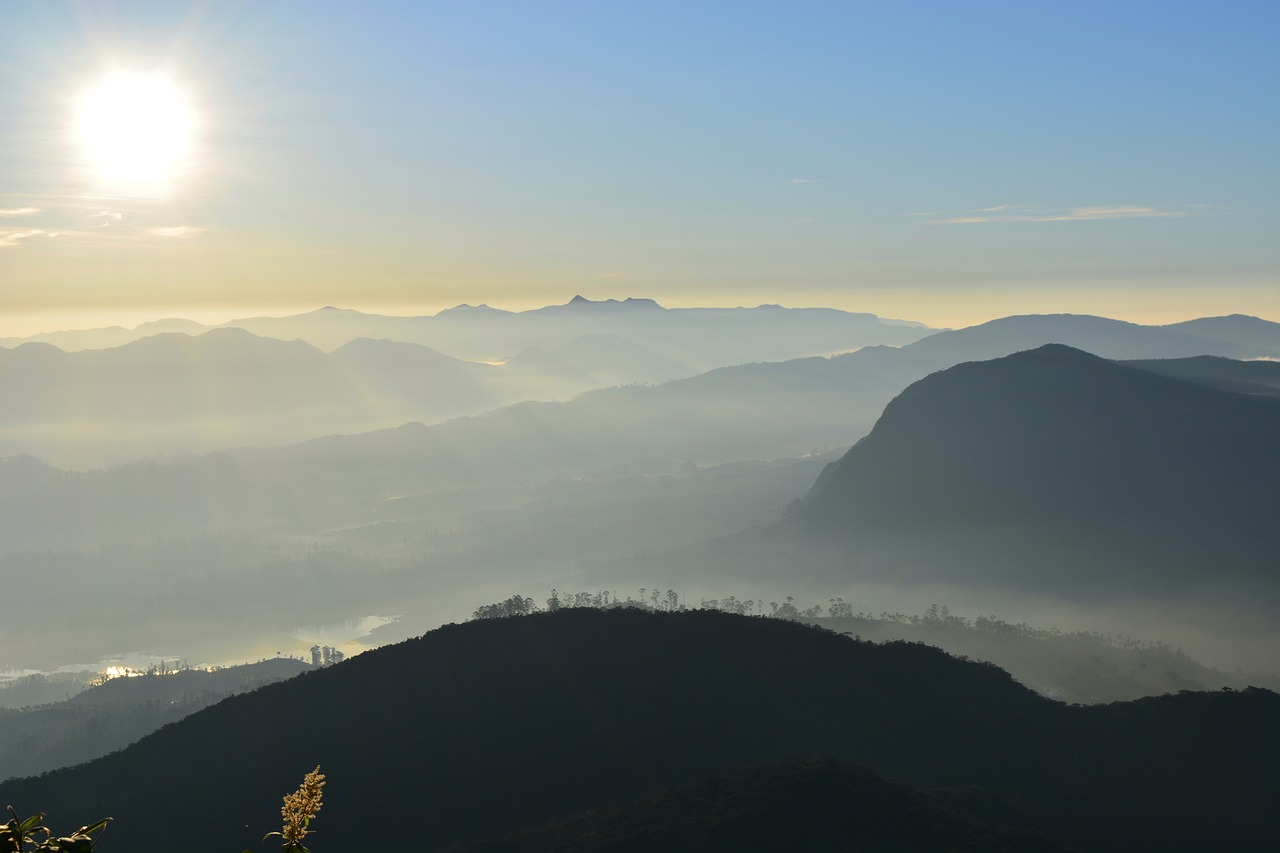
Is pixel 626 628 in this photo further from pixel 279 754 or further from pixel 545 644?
pixel 279 754

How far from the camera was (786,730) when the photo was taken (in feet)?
295

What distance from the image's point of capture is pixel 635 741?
289 ft

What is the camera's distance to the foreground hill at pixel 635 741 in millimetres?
78875

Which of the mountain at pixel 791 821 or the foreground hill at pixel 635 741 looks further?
the foreground hill at pixel 635 741

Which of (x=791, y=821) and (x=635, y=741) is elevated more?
(x=791, y=821)

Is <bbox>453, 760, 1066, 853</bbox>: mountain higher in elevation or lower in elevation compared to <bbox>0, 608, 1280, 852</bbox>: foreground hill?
higher

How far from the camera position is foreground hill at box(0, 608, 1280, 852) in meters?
78.9

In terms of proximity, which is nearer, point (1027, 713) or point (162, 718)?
point (1027, 713)

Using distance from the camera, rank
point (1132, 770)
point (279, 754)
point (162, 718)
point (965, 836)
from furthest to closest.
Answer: point (162, 718) < point (279, 754) < point (1132, 770) < point (965, 836)

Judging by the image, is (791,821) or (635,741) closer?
(791,821)

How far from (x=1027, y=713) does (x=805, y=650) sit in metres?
22.7

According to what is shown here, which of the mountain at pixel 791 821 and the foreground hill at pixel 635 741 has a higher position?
the mountain at pixel 791 821

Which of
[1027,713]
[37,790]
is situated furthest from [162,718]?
[1027,713]

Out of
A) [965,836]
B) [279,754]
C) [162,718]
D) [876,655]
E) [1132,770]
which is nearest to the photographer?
[965,836]
